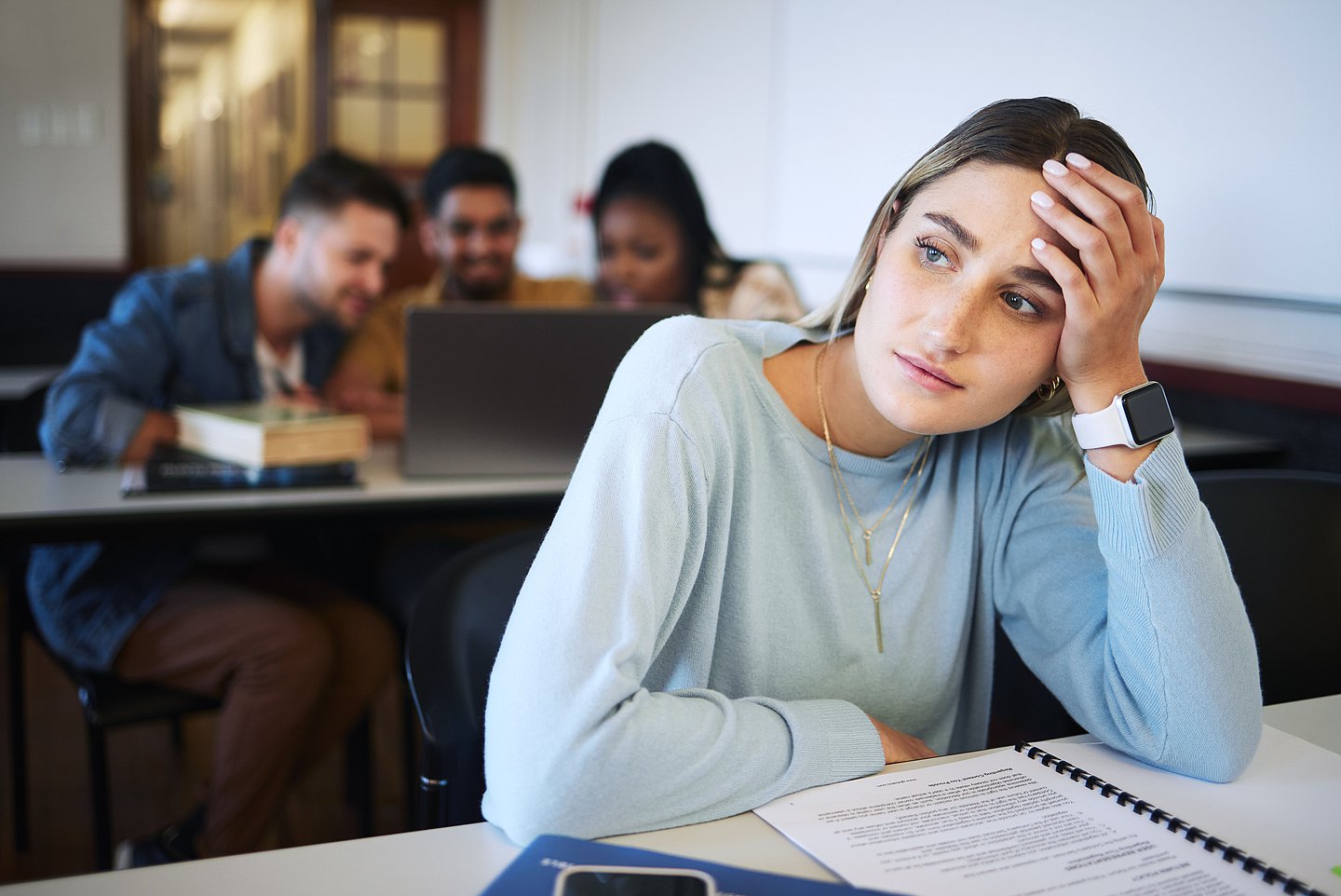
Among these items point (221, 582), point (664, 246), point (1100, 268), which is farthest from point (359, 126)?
point (1100, 268)

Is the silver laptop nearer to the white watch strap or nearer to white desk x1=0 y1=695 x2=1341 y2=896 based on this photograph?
the white watch strap

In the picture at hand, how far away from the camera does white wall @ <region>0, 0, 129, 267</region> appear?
4902 mm

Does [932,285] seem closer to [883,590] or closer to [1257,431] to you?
[883,590]

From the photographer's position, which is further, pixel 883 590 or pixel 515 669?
pixel 883 590

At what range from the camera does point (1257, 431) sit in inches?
84.7

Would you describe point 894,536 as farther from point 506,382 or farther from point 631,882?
point 506,382

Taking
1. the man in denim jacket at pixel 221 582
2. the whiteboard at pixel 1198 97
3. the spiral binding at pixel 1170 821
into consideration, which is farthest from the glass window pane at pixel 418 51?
the spiral binding at pixel 1170 821

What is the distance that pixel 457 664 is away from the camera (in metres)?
1.14

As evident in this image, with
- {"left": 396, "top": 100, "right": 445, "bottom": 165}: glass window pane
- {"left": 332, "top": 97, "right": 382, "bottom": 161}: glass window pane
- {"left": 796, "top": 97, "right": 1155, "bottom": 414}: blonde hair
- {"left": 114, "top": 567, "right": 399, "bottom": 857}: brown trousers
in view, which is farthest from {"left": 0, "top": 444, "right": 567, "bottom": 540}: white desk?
{"left": 396, "top": 100, "right": 445, "bottom": 165}: glass window pane

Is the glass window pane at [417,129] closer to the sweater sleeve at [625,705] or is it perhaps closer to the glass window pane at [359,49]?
the glass window pane at [359,49]

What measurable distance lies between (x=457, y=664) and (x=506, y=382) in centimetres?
85

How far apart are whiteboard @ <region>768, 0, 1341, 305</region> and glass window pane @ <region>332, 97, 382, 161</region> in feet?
12.6

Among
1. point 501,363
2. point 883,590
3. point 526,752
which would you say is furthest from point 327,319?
point 526,752

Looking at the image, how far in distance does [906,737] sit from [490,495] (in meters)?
1.03
